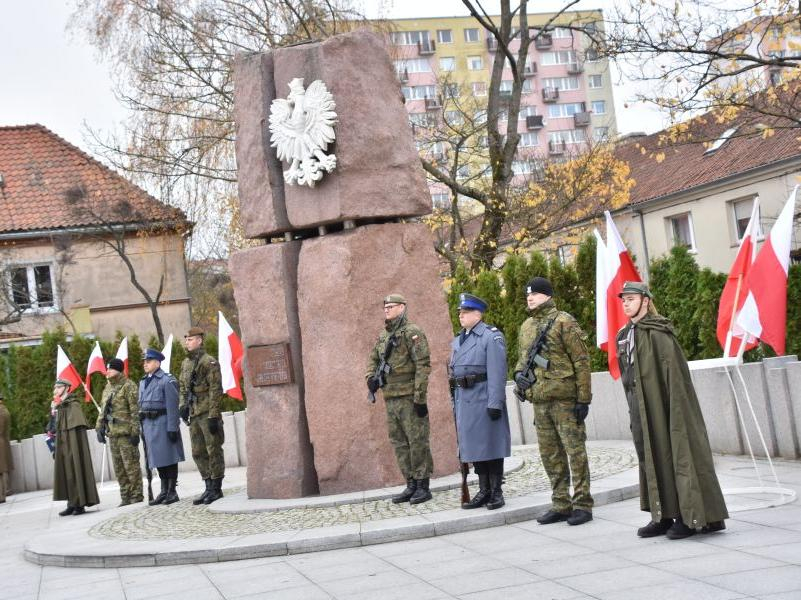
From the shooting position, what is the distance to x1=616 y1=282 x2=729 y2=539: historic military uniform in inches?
297

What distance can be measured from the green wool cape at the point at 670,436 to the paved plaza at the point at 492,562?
0.84 ft

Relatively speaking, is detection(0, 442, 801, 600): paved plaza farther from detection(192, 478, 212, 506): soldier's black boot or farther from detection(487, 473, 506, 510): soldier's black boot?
detection(192, 478, 212, 506): soldier's black boot

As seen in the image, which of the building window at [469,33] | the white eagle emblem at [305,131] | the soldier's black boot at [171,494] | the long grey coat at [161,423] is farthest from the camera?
the building window at [469,33]

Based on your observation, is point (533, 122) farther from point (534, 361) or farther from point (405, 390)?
point (534, 361)

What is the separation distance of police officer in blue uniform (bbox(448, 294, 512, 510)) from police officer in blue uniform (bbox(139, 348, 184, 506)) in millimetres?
5136

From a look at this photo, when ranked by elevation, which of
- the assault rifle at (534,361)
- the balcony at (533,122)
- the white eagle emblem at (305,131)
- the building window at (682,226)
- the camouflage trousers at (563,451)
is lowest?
the camouflage trousers at (563,451)

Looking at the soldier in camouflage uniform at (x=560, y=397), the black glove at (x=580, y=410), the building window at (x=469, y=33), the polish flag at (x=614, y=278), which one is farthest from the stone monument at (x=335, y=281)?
the building window at (x=469, y=33)

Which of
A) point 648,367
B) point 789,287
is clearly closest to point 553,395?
point 648,367

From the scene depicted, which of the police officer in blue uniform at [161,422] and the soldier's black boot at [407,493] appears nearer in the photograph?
the soldier's black boot at [407,493]

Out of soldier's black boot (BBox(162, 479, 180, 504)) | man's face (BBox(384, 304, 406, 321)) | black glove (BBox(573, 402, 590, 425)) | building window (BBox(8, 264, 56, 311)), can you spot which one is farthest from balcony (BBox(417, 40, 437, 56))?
black glove (BBox(573, 402, 590, 425))

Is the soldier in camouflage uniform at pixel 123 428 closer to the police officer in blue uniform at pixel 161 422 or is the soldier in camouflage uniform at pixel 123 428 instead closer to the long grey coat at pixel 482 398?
the police officer in blue uniform at pixel 161 422

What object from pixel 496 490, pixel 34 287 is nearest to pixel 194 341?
pixel 496 490

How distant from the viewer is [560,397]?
8.68 meters

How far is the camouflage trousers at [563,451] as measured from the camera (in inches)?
341
